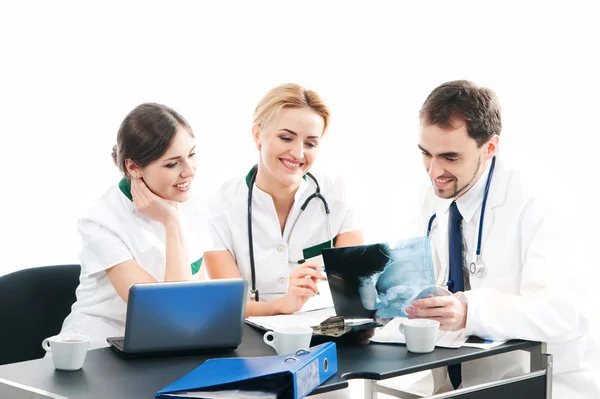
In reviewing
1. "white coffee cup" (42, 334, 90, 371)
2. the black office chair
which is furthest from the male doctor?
the black office chair

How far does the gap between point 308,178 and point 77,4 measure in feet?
4.99

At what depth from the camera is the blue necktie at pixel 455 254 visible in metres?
2.36

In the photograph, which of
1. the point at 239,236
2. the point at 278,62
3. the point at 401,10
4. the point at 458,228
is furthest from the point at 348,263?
the point at 401,10

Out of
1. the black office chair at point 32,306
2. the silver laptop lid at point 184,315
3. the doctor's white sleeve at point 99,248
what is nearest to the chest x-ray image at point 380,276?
the silver laptop lid at point 184,315

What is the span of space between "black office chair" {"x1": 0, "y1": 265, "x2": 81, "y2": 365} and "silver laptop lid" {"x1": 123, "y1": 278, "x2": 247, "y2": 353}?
635 mm

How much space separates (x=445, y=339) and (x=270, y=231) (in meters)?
0.84

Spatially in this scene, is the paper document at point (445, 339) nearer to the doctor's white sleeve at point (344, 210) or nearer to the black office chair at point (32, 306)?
the doctor's white sleeve at point (344, 210)

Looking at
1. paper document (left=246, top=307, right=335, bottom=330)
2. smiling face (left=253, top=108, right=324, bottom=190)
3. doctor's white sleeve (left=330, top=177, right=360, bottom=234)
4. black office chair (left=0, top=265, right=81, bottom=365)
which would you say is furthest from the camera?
doctor's white sleeve (left=330, top=177, right=360, bottom=234)

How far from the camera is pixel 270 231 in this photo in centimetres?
268

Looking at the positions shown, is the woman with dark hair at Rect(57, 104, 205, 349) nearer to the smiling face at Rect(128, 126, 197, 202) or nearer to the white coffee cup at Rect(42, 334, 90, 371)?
the smiling face at Rect(128, 126, 197, 202)

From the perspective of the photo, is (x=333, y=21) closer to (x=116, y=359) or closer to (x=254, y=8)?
(x=254, y=8)

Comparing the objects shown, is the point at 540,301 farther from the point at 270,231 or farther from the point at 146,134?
the point at 146,134

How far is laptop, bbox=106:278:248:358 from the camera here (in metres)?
1.79

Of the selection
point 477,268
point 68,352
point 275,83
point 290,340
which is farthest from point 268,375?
point 275,83
